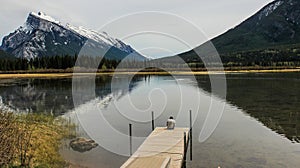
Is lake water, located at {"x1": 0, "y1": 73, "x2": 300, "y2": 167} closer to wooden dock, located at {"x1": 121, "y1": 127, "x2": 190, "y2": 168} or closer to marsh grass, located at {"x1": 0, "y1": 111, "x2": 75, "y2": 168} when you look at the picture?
marsh grass, located at {"x1": 0, "y1": 111, "x2": 75, "y2": 168}

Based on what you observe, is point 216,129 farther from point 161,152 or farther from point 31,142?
point 31,142

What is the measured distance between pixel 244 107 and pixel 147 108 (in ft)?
37.2

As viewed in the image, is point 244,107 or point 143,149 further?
point 244,107

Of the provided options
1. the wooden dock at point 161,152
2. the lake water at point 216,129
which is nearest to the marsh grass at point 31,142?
the lake water at point 216,129

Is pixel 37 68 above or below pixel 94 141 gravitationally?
above

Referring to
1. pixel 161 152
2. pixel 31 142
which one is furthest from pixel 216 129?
pixel 31 142

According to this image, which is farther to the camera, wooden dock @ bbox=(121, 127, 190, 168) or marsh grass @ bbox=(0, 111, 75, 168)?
wooden dock @ bbox=(121, 127, 190, 168)

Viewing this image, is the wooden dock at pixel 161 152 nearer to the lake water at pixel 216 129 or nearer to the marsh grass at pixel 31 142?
the lake water at pixel 216 129

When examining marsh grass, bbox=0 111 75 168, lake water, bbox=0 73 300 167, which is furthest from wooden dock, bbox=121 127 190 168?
marsh grass, bbox=0 111 75 168

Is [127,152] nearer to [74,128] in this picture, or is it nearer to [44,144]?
[44,144]

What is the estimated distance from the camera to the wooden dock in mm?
14623

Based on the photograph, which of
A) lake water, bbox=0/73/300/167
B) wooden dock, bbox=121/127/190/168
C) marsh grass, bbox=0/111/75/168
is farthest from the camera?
lake water, bbox=0/73/300/167

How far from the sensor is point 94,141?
22094 mm

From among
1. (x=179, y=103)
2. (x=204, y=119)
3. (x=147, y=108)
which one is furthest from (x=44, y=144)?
(x=179, y=103)
